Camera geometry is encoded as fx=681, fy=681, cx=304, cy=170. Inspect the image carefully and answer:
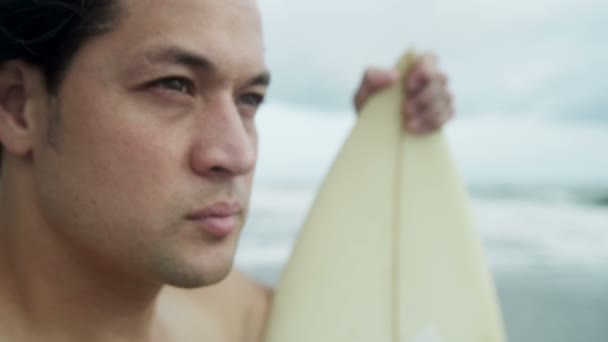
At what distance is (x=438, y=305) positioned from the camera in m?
1.36

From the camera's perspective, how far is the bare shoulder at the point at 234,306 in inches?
60.9

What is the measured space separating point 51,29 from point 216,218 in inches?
16.2

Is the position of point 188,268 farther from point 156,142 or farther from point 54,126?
point 54,126

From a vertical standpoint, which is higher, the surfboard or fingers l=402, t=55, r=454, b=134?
fingers l=402, t=55, r=454, b=134

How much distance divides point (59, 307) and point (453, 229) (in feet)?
2.56

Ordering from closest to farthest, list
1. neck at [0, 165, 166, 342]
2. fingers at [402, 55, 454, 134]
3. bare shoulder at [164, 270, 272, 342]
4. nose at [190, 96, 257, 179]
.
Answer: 1. nose at [190, 96, 257, 179]
2. neck at [0, 165, 166, 342]
3. fingers at [402, 55, 454, 134]
4. bare shoulder at [164, 270, 272, 342]

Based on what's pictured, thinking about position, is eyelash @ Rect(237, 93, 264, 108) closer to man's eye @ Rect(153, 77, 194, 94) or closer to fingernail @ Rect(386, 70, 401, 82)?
man's eye @ Rect(153, 77, 194, 94)

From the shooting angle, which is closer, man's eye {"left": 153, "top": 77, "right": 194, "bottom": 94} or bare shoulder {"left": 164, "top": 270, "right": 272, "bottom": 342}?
man's eye {"left": 153, "top": 77, "right": 194, "bottom": 94}

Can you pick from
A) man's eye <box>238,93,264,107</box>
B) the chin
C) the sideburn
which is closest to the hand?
man's eye <box>238,93,264,107</box>

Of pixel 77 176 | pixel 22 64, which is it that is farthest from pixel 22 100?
pixel 77 176

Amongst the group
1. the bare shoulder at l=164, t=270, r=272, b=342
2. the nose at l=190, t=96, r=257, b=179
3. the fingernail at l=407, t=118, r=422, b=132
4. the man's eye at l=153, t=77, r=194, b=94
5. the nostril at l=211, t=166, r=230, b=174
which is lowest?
the bare shoulder at l=164, t=270, r=272, b=342

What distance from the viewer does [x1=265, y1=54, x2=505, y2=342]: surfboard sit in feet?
4.47

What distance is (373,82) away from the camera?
1.42 meters

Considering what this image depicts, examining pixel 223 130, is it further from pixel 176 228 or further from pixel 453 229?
pixel 453 229
